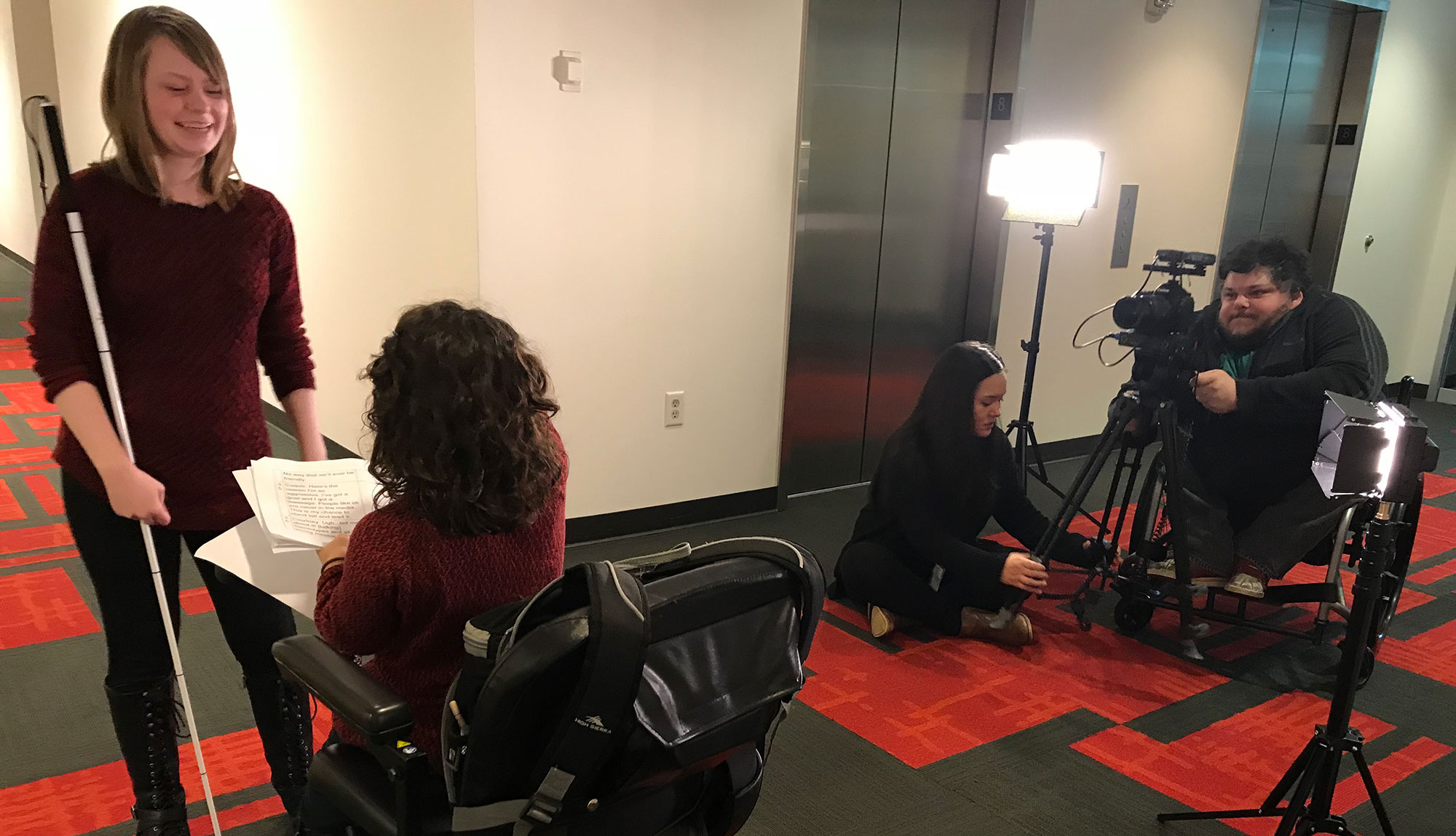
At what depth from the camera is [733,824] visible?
4.53ft

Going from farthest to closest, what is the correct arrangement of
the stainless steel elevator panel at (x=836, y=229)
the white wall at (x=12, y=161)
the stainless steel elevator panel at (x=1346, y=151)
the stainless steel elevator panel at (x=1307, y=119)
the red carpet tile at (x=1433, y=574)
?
the white wall at (x=12, y=161) → the stainless steel elevator panel at (x=1346, y=151) → the stainless steel elevator panel at (x=1307, y=119) → the stainless steel elevator panel at (x=836, y=229) → the red carpet tile at (x=1433, y=574)

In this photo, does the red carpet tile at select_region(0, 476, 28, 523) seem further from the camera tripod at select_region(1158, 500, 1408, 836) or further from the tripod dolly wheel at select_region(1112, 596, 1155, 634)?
the camera tripod at select_region(1158, 500, 1408, 836)

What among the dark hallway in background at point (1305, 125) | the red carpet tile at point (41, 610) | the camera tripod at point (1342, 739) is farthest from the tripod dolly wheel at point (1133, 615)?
the dark hallway in background at point (1305, 125)

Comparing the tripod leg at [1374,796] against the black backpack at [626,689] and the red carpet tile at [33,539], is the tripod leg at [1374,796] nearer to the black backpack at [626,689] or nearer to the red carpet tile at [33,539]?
the black backpack at [626,689]

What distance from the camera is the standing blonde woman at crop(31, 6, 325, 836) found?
1.50 meters

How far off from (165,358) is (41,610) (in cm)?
173

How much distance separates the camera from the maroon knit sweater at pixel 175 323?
59.4 inches

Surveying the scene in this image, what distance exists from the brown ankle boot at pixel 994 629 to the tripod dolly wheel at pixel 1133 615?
320 millimetres

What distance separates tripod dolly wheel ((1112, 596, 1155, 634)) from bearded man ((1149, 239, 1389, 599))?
0.39 ft

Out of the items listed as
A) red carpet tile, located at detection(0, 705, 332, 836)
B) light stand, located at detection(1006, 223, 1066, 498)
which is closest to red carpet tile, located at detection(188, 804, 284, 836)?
red carpet tile, located at detection(0, 705, 332, 836)

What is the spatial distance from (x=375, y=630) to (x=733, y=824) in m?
0.53

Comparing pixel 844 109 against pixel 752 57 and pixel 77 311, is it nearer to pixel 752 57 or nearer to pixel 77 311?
pixel 752 57

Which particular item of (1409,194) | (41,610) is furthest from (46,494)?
(1409,194)

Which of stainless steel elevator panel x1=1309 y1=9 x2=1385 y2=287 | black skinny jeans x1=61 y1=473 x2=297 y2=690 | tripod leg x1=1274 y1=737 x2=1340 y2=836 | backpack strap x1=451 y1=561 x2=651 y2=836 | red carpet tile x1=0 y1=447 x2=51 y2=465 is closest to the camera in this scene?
backpack strap x1=451 y1=561 x2=651 y2=836
